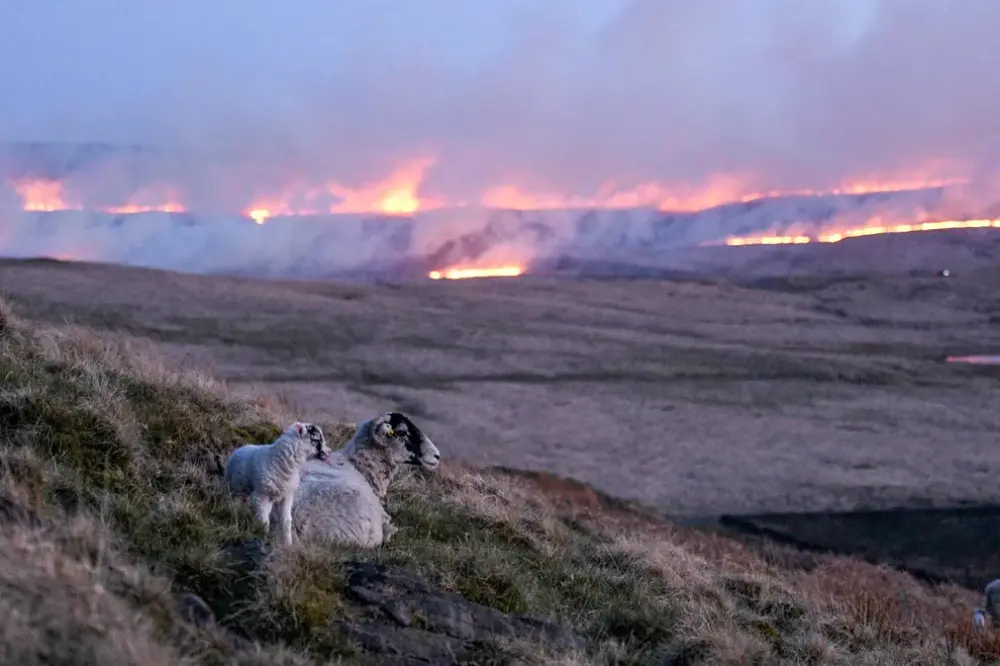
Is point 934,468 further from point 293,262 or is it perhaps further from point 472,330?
point 293,262

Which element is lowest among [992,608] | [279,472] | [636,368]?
[992,608]

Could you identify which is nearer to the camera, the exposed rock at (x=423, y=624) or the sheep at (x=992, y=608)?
the exposed rock at (x=423, y=624)

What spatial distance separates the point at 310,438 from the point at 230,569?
218 cm

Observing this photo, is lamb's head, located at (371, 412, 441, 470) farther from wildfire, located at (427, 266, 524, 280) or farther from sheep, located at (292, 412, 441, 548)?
wildfire, located at (427, 266, 524, 280)

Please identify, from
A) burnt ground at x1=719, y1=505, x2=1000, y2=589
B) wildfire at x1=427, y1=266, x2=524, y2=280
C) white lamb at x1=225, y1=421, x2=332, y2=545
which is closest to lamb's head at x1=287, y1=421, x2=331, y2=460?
white lamb at x1=225, y1=421, x2=332, y2=545

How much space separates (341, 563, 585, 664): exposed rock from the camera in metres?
6.67

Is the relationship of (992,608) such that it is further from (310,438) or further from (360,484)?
(310,438)

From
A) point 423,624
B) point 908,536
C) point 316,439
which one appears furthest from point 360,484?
point 908,536

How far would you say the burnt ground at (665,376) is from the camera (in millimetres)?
26594

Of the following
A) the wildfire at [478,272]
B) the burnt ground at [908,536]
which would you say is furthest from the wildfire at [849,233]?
the burnt ground at [908,536]

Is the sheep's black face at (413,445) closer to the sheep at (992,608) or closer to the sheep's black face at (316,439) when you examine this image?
the sheep's black face at (316,439)

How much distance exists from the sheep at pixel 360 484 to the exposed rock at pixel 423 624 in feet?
5.75

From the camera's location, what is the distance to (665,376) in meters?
41.7

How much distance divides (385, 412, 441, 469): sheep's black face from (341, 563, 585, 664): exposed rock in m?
3.29
